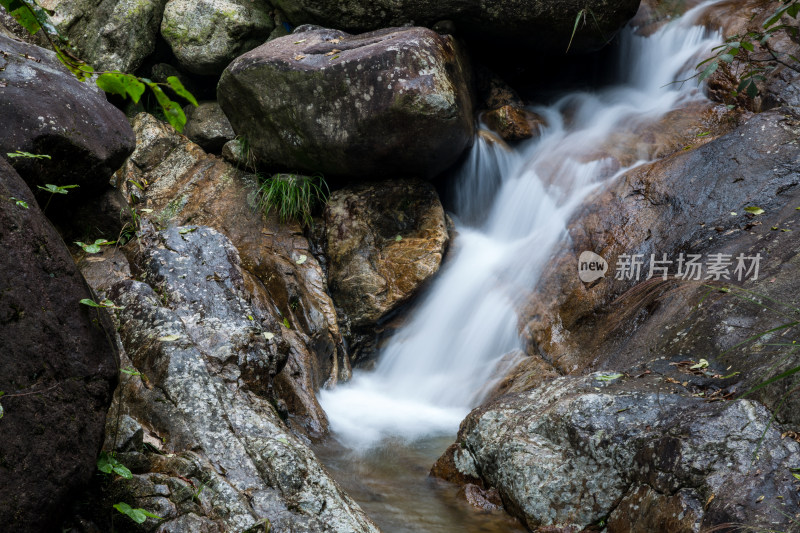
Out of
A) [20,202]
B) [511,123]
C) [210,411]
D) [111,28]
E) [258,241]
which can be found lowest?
[210,411]

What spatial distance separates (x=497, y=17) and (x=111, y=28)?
509 centimetres

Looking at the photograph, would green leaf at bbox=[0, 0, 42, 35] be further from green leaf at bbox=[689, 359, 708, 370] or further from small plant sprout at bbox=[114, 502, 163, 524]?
green leaf at bbox=[689, 359, 708, 370]

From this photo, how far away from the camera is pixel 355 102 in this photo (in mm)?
6320

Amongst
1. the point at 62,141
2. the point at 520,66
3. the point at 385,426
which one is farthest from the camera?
the point at 520,66

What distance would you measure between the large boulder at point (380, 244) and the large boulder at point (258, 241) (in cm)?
28

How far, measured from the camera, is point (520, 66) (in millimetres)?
8820

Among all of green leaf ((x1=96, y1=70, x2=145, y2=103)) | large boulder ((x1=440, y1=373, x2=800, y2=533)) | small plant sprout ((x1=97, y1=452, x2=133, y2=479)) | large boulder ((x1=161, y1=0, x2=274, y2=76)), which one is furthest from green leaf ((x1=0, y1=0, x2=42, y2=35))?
large boulder ((x1=161, y1=0, x2=274, y2=76))

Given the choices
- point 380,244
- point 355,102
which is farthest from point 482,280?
point 355,102

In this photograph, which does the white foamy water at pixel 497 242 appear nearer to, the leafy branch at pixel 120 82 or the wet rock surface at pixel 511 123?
the wet rock surface at pixel 511 123

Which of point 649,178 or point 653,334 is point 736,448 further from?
point 649,178

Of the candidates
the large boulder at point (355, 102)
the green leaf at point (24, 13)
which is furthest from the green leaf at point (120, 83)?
the large boulder at point (355, 102)

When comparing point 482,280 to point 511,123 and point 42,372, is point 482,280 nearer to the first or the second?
point 511,123

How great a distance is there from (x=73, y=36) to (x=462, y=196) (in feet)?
18.7

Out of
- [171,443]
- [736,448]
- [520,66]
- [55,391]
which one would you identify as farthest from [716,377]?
[520,66]
